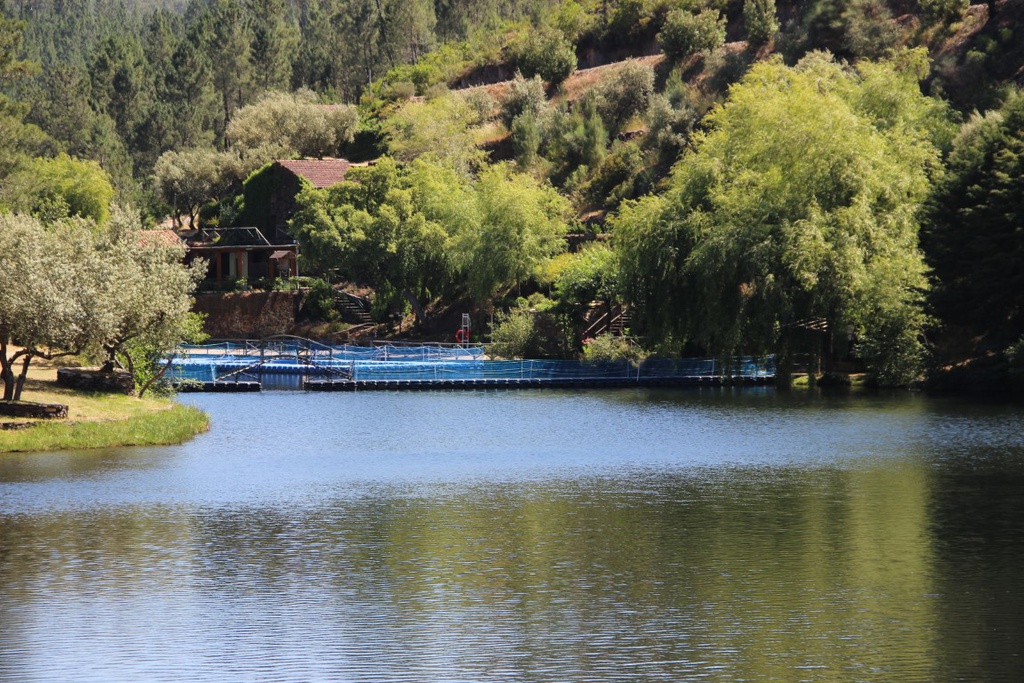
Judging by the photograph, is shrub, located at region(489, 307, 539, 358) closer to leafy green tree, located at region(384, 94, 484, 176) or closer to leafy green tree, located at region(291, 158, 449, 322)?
leafy green tree, located at region(291, 158, 449, 322)

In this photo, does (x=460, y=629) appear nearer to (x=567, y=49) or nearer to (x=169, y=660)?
(x=169, y=660)

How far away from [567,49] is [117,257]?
256 feet

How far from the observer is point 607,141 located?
105062 mm

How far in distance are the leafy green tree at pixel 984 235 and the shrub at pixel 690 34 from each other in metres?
53.2

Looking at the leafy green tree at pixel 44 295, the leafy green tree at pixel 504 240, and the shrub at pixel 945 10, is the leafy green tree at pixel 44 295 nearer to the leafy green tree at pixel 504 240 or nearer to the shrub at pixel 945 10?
the leafy green tree at pixel 504 240

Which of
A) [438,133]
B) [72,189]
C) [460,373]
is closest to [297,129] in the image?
[438,133]

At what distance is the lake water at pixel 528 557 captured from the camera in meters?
20.6

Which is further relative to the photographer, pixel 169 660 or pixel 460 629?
pixel 460 629

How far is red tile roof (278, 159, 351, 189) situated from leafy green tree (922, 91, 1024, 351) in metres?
51.4

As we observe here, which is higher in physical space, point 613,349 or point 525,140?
point 525,140

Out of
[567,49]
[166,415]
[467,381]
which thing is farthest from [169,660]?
[567,49]

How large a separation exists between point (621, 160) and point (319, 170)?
2201 cm

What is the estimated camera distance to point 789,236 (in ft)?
195

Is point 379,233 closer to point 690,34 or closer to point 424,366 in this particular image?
point 424,366
